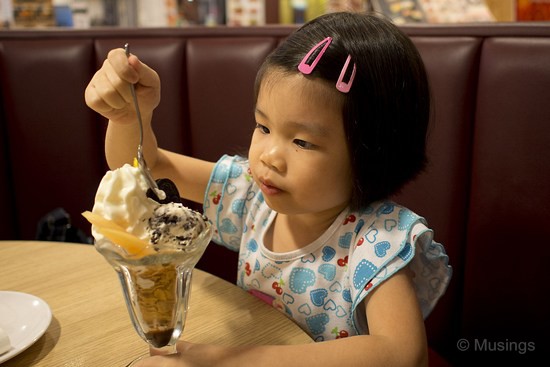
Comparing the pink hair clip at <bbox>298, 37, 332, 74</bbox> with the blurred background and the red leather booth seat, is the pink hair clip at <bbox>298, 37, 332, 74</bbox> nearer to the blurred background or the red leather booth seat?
the red leather booth seat

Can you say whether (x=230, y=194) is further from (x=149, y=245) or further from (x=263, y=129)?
(x=149, y=245)

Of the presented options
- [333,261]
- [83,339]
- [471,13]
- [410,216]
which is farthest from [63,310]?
[471,13]

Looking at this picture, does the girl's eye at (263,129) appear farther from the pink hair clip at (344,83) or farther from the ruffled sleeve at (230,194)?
the ruffled sleeve at (230,194)

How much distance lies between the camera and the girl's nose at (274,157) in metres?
0.94

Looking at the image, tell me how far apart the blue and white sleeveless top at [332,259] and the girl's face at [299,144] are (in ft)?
0.40

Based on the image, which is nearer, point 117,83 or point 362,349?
point 362,349

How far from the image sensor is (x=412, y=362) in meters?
0.85

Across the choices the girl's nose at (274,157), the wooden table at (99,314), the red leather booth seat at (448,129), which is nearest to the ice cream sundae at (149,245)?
the wooden table at (99,314)

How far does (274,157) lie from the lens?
941 mm

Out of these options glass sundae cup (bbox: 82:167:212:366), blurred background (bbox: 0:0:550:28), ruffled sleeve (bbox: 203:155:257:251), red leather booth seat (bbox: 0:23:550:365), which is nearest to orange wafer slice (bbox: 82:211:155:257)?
glass sundae cup (bbox: 82:167:212:366)

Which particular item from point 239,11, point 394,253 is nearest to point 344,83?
point 394,253

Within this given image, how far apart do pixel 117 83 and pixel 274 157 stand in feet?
0.96

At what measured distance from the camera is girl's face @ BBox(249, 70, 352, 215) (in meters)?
0.93

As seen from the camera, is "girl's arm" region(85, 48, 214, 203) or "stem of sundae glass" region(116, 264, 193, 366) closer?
"stem of sundae glass" region(116, 264, 193, 366)
